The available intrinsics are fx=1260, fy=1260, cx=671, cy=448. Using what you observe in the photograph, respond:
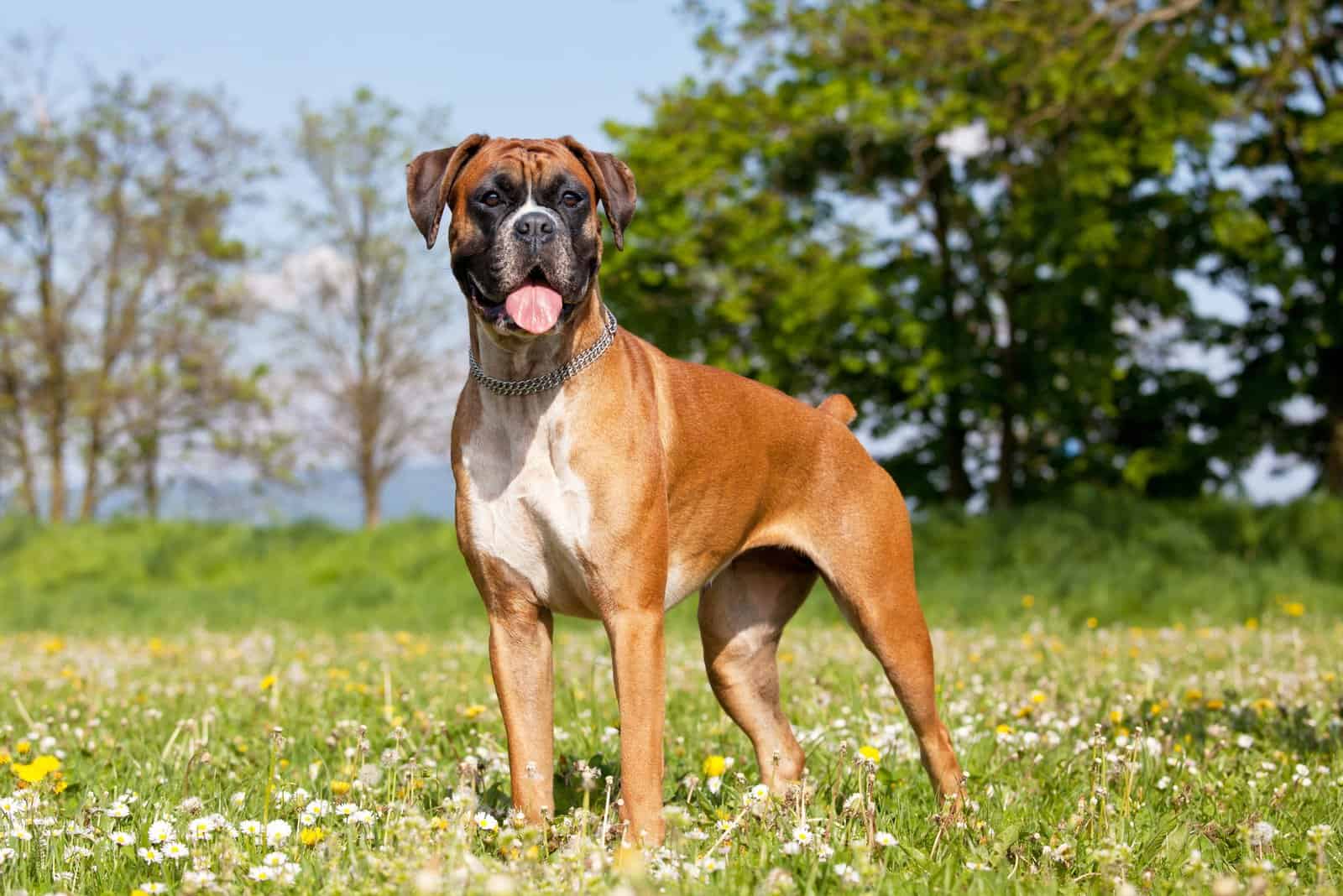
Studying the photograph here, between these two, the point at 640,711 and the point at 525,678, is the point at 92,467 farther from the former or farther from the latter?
the point at 640,711

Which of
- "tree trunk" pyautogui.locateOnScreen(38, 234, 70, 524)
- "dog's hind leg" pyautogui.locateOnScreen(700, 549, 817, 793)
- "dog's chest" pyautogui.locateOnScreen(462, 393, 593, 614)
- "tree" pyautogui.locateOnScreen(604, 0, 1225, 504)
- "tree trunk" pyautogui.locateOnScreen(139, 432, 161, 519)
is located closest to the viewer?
"dog's chest" pyautogui.locateOnScreen(462, 393, 593, 614)

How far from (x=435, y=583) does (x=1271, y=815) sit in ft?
44.0

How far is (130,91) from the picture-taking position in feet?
85.7

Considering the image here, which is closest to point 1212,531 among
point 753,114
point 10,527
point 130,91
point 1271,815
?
point 753,114

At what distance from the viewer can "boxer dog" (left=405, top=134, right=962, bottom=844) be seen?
12.0 ft

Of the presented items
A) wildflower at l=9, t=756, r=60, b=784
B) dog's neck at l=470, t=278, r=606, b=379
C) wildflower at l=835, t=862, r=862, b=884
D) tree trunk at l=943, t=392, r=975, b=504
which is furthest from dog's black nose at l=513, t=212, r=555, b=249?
tree trunk at l=943, t=392, r=975, b=504

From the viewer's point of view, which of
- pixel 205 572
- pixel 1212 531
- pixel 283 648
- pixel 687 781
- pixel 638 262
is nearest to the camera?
pixel 687 781

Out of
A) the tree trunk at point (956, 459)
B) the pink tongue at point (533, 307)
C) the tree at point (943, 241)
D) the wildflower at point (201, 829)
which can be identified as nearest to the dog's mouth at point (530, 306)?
the pink tongue at point (533, 307)

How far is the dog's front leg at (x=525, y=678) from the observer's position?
151 inches

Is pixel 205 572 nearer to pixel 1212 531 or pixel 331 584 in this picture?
pixel 331 584

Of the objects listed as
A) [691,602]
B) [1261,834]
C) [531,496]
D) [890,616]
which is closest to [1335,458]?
[691,602]

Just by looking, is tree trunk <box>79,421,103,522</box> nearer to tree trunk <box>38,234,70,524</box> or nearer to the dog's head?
tree trunk <box>38,234,70,524</box>

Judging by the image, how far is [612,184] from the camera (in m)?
4.04

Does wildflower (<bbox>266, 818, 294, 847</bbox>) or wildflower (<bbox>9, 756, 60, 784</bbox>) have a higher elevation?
wildflower (<bbox>9, 756, 60, 784</bbox>)
